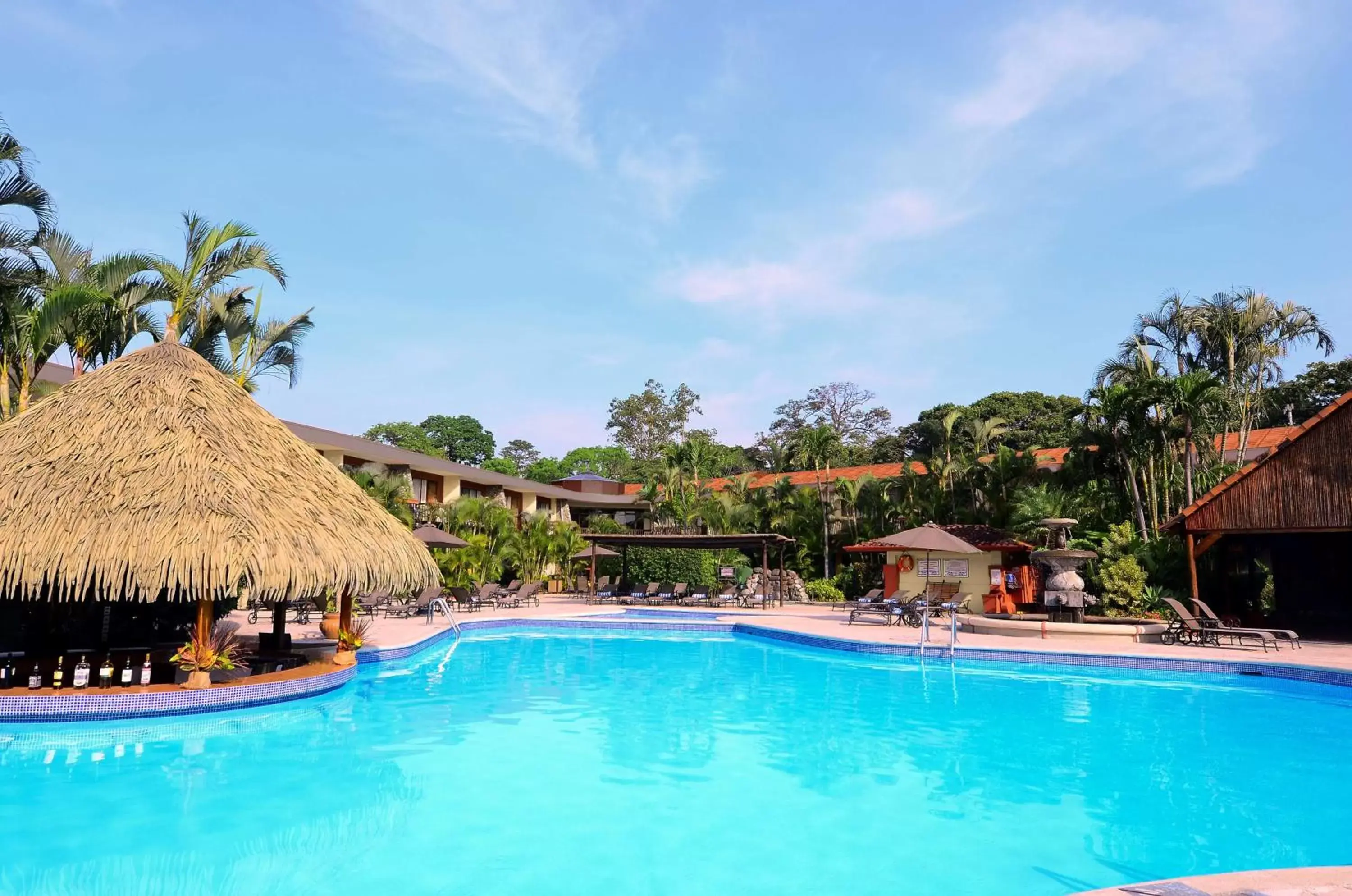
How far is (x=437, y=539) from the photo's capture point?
21984 millimetres

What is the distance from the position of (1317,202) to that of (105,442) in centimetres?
2180

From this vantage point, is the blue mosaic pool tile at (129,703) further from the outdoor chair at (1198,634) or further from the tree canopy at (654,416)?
the tree canopy at (654,416)

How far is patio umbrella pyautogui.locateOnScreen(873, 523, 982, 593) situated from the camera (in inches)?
791

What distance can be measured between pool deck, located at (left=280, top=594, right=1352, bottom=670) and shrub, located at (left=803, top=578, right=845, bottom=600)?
139 inches

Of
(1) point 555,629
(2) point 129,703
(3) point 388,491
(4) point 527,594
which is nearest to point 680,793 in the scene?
(2) point 129,703

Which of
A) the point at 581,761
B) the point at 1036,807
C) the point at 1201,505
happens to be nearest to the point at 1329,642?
the point at 1201,505

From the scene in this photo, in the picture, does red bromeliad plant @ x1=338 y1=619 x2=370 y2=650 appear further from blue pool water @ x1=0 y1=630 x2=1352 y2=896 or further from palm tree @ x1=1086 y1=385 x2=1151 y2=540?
palm tree @ x1=1086 y1=385 x2=1151 y2=540

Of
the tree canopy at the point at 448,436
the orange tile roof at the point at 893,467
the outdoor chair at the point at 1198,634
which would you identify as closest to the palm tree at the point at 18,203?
the outdoor chair at the point at 1198,634

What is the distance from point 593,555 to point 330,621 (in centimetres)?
1153

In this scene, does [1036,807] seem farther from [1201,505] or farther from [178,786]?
[1201,505]

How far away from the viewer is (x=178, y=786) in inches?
289

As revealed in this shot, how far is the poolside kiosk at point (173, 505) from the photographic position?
967 centimetres

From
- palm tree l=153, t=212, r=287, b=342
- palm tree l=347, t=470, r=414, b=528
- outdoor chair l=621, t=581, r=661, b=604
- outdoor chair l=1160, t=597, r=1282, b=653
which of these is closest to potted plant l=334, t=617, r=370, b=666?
palm tree l=153, t=212, r=287, b=342

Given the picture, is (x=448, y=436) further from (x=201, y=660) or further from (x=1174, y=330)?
(x=201, y=660)
